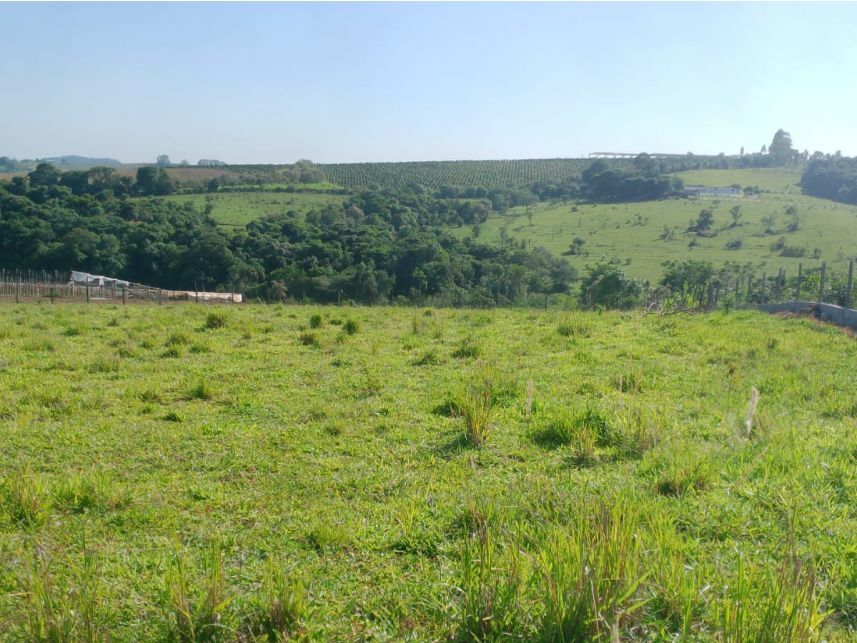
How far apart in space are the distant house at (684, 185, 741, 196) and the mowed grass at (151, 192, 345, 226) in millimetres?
44964

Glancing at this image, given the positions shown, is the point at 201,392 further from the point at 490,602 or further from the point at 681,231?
the point at 681,231

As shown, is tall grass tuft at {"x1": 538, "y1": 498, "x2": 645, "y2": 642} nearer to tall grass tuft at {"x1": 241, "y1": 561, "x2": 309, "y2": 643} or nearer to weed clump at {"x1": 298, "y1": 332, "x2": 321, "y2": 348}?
tall grass tuft at {"x1": 241, "y1": 561, "x2": 309, "y2": 643}

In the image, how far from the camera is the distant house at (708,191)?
81650 mm

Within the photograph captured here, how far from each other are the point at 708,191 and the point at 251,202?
59260 millimetres

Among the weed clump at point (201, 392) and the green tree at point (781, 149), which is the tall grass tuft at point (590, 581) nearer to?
the weed clump at point (201, 392)

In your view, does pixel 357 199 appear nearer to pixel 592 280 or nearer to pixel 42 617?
pixel 592 280

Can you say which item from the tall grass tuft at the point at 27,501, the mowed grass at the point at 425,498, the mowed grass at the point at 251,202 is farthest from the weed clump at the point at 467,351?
the mowed grass at the point at 251,202

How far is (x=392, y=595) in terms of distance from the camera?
9.39 ft

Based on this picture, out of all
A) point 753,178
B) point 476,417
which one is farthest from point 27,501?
point 753,178

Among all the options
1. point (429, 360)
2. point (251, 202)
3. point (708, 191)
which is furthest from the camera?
point (708, 191)

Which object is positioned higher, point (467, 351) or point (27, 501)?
point (27, 501)

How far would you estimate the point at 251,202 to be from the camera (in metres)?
76.8

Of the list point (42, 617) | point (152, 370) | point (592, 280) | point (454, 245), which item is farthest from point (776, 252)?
point (42, 617)

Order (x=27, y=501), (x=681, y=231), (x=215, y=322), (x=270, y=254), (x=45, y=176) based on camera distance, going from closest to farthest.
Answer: (x=27, y=501), (x=215, y=322), (x=270, y=254), (x=681, y=231), (x=45, y=176)
